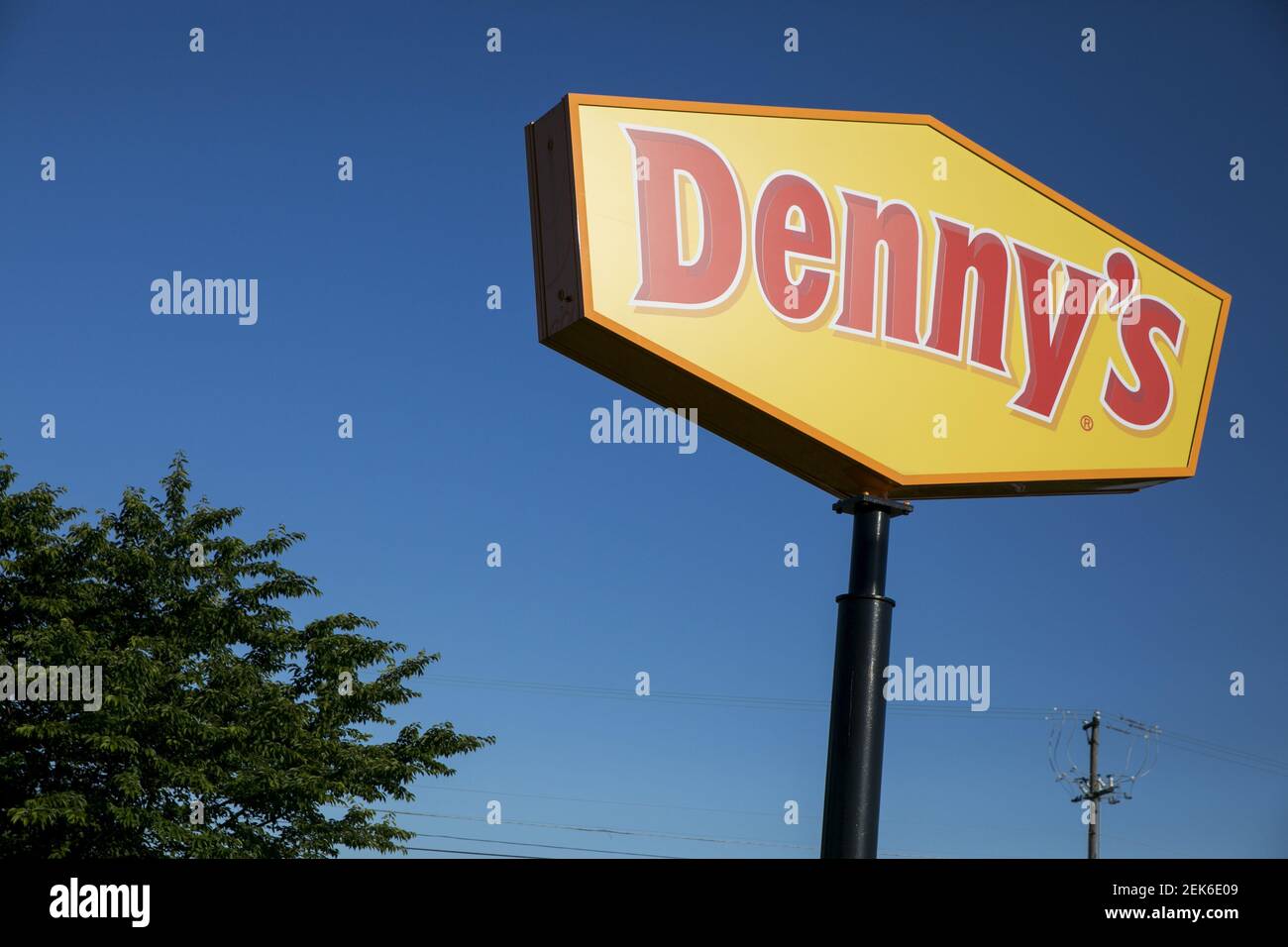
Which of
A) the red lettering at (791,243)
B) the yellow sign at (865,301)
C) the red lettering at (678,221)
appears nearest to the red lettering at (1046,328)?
the yellow sign at (865,301)

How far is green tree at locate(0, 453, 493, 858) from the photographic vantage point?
18031 mm

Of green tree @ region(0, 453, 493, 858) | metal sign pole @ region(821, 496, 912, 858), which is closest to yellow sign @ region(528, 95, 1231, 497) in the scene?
metal sign pole @ region(821, 496, 912, 858)

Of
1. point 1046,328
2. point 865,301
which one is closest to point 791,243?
point 865,301

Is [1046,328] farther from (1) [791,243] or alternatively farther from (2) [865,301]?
(1) [791,243]

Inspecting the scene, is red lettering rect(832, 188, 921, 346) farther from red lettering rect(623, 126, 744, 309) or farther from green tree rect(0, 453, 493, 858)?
green tree rect(0, 453, 493, 858)

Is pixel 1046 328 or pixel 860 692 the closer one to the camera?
pixel 860 692

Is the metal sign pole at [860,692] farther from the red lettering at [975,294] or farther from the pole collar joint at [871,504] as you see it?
the red lettering at [975,294]

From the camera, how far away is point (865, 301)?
281 inches

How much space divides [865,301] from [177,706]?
1508cm

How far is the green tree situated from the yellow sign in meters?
14.1

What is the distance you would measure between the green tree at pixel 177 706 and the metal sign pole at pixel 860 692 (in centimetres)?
1381

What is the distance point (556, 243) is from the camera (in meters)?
6.46

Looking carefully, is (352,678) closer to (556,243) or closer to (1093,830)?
(556,243)
